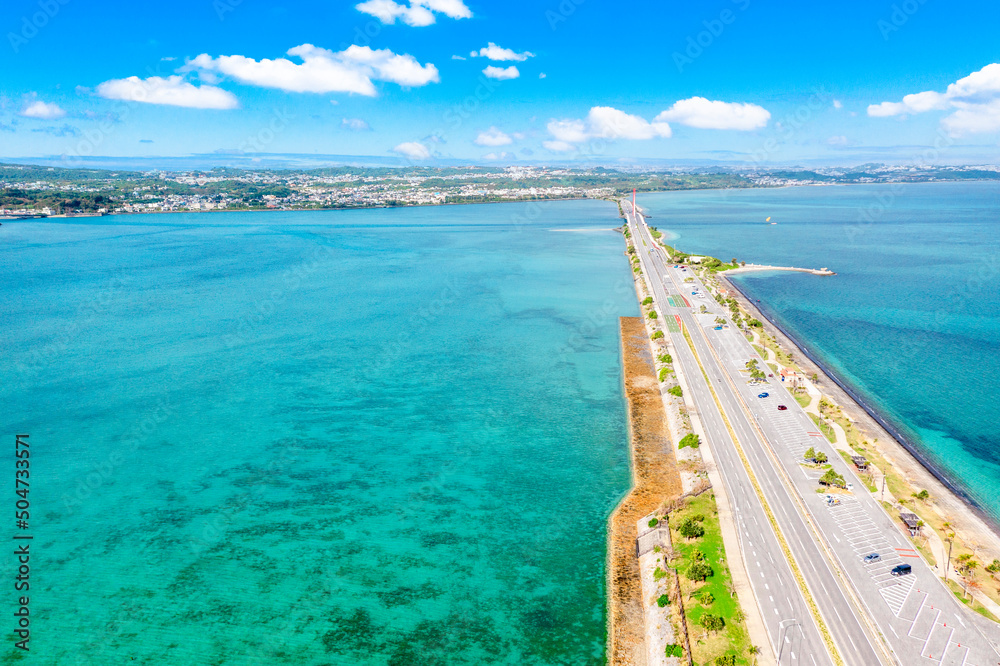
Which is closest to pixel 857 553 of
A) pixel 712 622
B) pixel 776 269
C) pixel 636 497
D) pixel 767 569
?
pixel 767 569

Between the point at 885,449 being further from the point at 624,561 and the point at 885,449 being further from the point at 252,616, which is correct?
the point at 252,616

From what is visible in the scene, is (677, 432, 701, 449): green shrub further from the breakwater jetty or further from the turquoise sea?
the breakwater jetty

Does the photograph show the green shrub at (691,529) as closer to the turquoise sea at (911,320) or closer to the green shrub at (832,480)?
the green shrub at (832,480)

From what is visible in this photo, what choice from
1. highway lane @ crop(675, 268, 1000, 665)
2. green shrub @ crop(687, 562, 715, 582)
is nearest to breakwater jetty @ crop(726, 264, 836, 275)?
highway lane @ crop(675, 268, 1000, 665)

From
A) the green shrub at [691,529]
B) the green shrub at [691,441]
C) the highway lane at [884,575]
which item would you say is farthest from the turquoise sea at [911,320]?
the green shrub at [691,529]

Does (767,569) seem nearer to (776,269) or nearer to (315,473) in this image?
(315,473)

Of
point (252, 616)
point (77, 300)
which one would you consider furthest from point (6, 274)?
point (252, 616)
